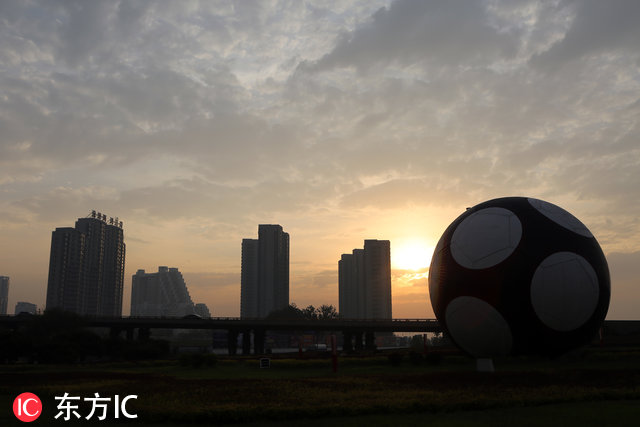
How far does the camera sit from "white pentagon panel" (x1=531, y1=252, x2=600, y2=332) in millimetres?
18125

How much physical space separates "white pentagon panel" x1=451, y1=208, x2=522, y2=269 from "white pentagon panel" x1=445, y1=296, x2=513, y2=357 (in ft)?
4.99

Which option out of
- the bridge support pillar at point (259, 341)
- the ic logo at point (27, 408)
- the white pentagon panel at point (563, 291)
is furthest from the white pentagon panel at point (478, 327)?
the bridge support pillar at point (259, 341)

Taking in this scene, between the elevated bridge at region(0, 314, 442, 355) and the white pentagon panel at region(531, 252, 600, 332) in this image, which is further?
the elevated bridge at region(0, 314, 442, 355)

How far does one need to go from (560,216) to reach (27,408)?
1936 centimetres

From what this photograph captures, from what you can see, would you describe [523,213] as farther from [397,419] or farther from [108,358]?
[108,358]

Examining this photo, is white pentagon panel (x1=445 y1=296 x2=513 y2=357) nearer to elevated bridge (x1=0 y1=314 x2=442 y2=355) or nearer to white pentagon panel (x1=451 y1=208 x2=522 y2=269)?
white pentagon panel (x1=451 y1=208 x2=522 y2=269)

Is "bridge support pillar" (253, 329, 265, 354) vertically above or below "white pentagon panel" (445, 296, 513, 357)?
below

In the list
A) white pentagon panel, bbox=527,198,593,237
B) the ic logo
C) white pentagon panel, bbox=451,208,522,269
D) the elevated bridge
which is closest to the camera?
the ic logo

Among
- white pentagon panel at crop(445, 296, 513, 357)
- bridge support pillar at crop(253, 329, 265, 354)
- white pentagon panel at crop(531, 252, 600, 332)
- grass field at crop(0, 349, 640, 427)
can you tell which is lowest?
bridge support pillar at crop(253, 329, 265, 354)

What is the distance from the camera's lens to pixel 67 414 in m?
12.3

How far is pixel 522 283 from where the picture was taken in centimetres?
1811

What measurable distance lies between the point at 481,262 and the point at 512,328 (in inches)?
103

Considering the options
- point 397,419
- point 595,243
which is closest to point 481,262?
point 595,243

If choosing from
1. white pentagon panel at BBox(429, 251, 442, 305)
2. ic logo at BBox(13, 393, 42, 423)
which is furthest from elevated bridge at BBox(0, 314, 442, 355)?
ic logo at BBox(13, 393, 42, 423)
